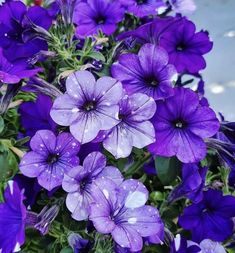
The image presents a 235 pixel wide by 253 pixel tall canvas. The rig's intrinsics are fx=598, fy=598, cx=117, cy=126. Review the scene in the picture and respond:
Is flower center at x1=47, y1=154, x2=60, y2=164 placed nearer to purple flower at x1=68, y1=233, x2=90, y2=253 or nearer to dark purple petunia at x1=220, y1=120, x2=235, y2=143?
purple flower at x1=68, y1=233, x2=90, y2=253

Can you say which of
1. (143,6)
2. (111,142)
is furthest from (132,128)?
(143,6)

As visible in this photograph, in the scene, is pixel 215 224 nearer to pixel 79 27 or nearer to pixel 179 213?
pixel 179 213

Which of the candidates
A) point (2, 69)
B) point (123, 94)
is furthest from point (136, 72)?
point (2, 69)

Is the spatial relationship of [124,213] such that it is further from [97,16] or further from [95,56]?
[97,16]

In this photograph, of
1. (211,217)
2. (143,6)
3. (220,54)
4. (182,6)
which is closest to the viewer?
(211,217)

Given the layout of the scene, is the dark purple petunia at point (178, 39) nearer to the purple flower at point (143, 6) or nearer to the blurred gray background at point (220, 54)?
the purple flower at point (143, 6)

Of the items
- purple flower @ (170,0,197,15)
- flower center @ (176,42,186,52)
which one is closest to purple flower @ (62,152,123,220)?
flower center @ (176,42,186,52)
